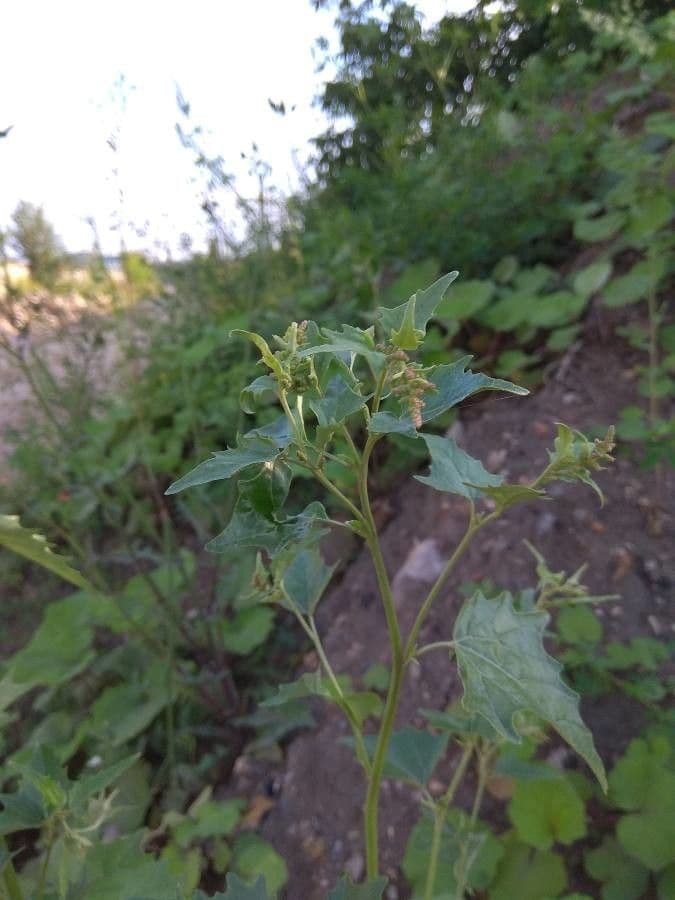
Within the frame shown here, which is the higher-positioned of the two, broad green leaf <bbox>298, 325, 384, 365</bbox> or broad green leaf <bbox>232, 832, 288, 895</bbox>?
broad green leaf <bbox>298, 325, 384, 365</bbox>

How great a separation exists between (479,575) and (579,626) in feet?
1.32

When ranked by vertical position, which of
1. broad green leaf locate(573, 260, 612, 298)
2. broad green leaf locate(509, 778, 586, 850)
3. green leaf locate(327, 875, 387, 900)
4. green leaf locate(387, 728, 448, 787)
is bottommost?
broad green leaf locate(509, 778, 586, 850)

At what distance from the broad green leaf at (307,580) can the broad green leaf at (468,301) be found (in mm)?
1917

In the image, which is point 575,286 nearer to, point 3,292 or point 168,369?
point 168,369

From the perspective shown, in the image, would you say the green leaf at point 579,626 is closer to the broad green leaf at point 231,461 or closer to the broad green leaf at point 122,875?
the broad green leaf at point 122,875

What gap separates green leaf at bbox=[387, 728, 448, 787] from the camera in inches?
37.3

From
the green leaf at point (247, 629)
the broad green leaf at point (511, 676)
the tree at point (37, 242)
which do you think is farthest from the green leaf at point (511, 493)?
the tree at point (37, 242)

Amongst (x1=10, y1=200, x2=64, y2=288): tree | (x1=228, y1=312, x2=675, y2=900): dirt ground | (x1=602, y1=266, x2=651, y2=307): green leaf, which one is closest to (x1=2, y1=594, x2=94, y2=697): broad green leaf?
(x1=228, y1=312, x2=675, y2=900): dirt ground

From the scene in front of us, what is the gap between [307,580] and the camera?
93cm

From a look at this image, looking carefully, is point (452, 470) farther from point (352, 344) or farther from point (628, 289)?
point (628, 289)

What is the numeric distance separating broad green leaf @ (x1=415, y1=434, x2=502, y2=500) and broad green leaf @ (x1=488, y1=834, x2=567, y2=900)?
0.83 meters

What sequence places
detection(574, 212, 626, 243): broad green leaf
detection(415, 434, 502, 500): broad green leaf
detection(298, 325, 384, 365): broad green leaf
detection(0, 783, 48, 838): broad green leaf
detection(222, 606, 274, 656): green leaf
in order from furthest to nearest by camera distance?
detection(574, 212, 626, 243): broad green leaf, detection(222, 606, 274, 656): green leaf, detection(0, 783, 48, 838): broad green leaf, detection(415, 434, 502, 500): broad green leaf, detection(298, 325, 384, 365): broad green leaf

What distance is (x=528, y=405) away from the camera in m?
2.44

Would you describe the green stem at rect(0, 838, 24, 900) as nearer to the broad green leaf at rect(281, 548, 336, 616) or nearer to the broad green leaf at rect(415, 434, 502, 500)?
the broad green leaf at rect(281, 548, 336, 616)
